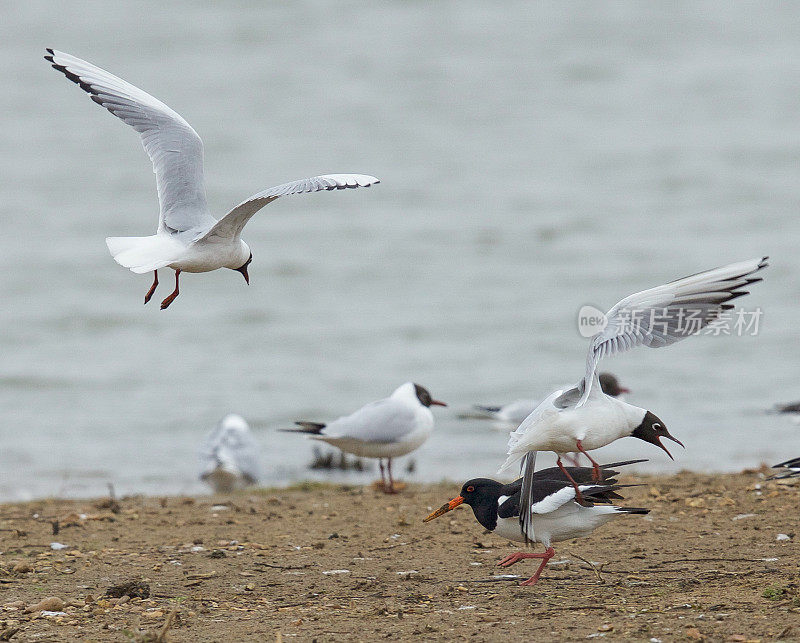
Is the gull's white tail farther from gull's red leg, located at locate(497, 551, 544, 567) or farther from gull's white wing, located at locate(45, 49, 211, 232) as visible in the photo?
gull's red leg, located at locate(497, 551, 544, 567)

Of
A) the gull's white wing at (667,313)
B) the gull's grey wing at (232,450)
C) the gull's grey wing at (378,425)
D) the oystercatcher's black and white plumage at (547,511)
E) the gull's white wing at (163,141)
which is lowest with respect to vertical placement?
the oystercatcher's black and white plumage at (547,511)

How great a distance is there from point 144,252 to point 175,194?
99 centimetres

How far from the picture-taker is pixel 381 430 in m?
8.07

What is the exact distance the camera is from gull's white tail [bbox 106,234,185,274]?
4.88 meters

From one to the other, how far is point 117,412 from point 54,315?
3.79 m

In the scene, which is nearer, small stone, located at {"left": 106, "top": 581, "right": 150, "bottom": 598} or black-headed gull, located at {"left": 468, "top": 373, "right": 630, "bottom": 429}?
small stone, located at {"left": 106, "top": 581, "right": 150, "bottom": 598}

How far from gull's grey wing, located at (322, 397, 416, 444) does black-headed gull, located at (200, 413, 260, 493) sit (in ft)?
2.96

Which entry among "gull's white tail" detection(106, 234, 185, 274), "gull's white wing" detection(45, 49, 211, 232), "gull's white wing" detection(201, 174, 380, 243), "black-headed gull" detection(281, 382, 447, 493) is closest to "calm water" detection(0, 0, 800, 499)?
"black-headed gull" detection(281, 382, 447, 493)

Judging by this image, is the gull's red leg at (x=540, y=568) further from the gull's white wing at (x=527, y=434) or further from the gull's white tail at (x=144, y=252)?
the gull's white tail at (x=144, y=252)

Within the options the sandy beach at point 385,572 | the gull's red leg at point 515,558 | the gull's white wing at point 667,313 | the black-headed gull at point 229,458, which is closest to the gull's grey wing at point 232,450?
the black-headed gull at point 229,458

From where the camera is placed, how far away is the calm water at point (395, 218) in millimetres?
10898

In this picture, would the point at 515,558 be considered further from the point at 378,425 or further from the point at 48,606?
the point at 378,425

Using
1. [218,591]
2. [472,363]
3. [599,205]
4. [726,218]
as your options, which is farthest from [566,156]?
[218,591]

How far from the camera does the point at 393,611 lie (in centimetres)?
436
